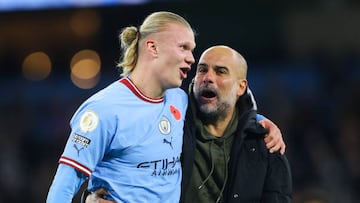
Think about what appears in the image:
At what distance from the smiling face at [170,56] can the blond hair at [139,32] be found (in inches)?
1.3

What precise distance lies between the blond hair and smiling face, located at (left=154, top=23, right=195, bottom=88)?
1.3 inches

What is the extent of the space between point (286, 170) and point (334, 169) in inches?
141

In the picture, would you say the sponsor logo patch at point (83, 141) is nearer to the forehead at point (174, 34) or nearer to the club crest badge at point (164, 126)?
the club crest badge at point (164, 126)

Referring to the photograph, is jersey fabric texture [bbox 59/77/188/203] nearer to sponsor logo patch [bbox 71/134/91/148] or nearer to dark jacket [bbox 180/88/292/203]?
sponsor logo patch [bbox 71/134/91/148]

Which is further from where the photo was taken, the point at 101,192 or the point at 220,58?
the point at 220,58

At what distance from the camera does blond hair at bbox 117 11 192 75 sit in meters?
4.26

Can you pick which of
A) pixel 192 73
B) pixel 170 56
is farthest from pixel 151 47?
pixel 192 73

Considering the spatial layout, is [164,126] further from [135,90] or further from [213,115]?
[213,115]

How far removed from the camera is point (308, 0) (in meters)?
10.2

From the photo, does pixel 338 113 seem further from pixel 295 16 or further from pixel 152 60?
pixel 152 60

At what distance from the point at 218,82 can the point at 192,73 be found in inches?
165

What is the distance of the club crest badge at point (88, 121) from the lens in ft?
13.1

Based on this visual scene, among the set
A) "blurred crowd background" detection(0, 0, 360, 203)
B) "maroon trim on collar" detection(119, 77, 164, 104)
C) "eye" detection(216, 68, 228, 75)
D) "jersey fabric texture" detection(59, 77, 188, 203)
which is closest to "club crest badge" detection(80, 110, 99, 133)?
"jersey fabric texture" detection(59, 77, 188, 203)

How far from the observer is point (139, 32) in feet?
14.2
